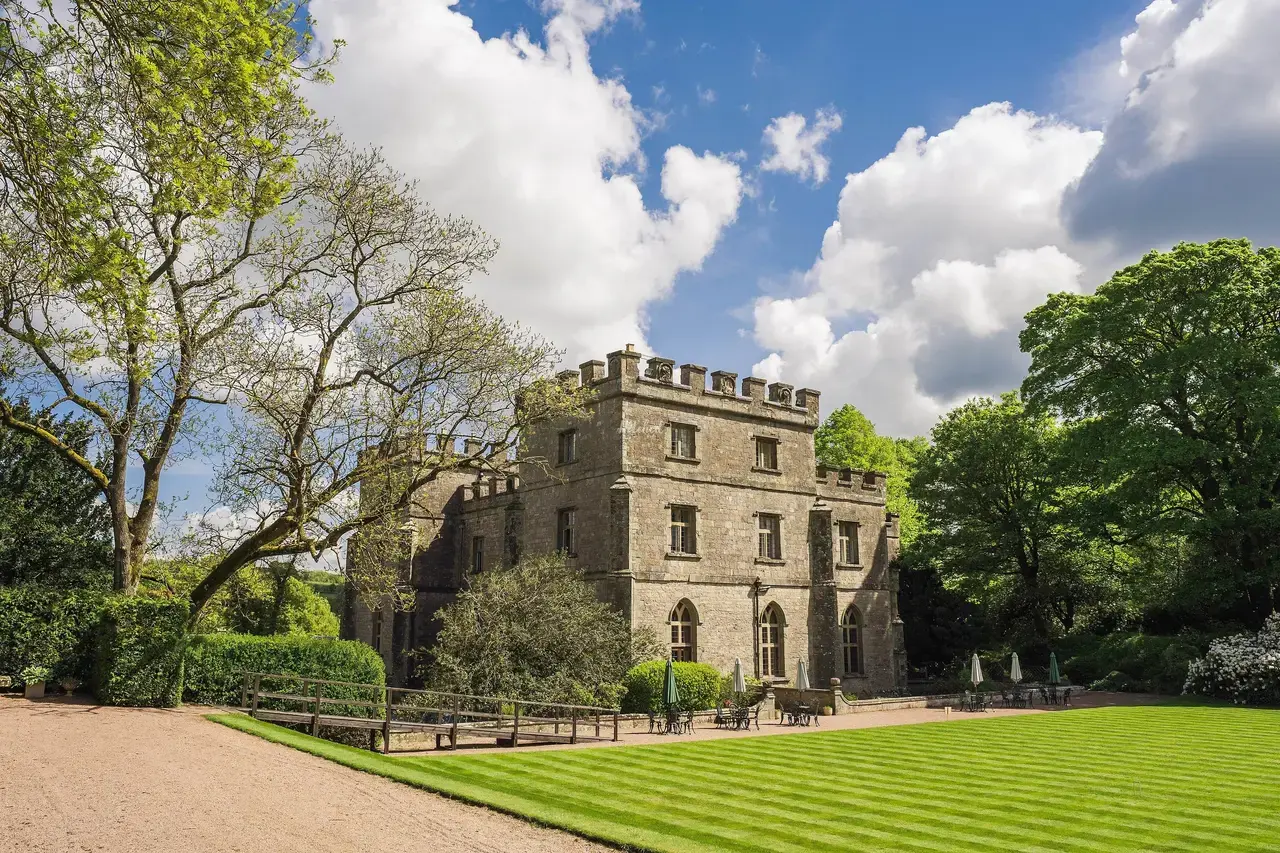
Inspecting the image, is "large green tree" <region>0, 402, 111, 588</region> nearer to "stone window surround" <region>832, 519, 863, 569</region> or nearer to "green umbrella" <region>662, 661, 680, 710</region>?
"green umbrella" <region>662, 661, 680, 710</region>

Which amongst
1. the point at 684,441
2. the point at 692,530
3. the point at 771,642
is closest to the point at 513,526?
the point at 692,530

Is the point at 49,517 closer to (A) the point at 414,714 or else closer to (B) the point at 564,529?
(A) the point at 414,714

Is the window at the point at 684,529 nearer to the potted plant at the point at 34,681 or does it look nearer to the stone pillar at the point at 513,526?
the stone pillar at the point at 513,526

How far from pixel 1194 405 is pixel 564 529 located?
81.1ft

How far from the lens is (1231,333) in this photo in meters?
31.8

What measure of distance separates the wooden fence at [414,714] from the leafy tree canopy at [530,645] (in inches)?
20.6

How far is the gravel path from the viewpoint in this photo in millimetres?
8828

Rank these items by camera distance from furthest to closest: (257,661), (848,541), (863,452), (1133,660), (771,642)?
(863,452) < (848,541) < (1133,660) < (771,642) < (257,661)

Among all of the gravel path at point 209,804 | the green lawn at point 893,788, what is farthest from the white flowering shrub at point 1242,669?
the gravel path at point 209,804

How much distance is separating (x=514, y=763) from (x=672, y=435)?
1591cm

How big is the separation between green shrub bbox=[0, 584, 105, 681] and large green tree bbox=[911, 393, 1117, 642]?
34198 mm

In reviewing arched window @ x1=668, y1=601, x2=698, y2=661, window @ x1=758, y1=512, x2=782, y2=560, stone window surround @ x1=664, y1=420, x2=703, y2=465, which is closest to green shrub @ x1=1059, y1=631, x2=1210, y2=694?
window @ x1=758, y1=512, x2=782, y2=560

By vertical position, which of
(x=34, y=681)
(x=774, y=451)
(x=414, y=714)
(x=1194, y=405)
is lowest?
(x=414, y=714)

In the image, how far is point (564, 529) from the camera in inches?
1176
